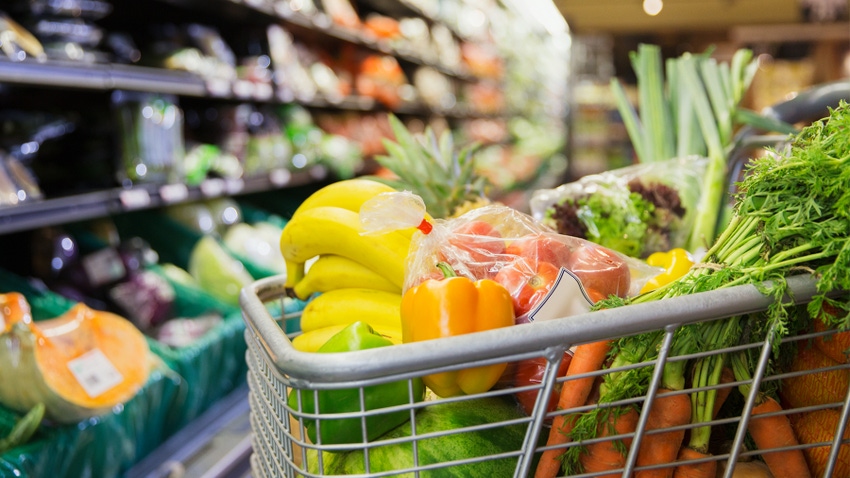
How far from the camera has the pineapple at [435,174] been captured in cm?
142

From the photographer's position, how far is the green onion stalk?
73 centimetres

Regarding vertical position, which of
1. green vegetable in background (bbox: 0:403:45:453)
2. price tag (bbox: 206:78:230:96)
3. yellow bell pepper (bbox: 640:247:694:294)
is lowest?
green vegetable in background (bbox: 0:403:45:453)

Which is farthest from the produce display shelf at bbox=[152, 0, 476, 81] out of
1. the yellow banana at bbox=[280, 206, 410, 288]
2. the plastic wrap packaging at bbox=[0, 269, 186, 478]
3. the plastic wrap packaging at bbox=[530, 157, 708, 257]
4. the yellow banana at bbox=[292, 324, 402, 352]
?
the yellow banana at bbox=[292, 324, 402, 352]

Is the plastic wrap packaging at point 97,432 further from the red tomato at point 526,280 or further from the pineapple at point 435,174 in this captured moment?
the red tomato at point 526,280

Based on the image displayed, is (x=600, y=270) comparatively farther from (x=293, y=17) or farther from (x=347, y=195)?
(x=293, y=17)

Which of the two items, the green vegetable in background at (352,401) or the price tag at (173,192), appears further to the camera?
the price tag at (173,192)

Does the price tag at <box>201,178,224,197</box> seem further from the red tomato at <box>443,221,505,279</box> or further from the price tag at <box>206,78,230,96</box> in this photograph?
the red tomato at <box>443,221,505,279</box>

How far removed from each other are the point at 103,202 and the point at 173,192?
15.9 inches

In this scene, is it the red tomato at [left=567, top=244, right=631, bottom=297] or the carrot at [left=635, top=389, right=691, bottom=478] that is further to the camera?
the red tomato at [left=567, top=244, right=631, bottom=297]

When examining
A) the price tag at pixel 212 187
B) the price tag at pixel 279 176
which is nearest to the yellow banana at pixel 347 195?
the price tag at pixel 212 187

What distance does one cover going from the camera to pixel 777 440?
2.65 feet

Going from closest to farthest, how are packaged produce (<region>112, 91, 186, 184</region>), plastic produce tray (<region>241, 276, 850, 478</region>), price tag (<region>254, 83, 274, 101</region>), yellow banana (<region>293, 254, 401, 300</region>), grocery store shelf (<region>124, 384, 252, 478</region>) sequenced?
plastic produce tray (<region>241, 276, 850, 478</region>) → yellow banana (<region>293, 254, 401, 300</region>) → grocery store shelf (<region>124, 384, 252, 478</region>) → packaged produce (<region>112, 91, 186, 184</region>) → price tag (<region>254, 83, 274, 101</region>)

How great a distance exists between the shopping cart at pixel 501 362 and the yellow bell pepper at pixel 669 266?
0.20 meters

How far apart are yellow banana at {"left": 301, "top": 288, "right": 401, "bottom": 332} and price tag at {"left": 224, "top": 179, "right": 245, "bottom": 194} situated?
7.46 ft
